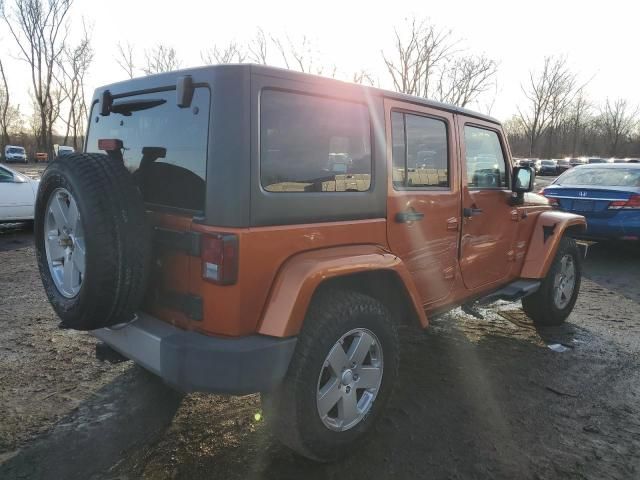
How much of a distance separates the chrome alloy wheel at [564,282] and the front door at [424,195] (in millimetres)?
1830

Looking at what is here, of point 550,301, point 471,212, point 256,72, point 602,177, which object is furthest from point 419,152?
point 602,177

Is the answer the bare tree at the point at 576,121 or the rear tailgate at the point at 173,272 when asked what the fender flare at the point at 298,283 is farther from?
the bare tree at the point at 576,121

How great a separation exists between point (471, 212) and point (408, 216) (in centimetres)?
83

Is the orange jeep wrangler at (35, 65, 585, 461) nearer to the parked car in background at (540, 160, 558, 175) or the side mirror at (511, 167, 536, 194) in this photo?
the side mirror at (511, 167, 536, 194)

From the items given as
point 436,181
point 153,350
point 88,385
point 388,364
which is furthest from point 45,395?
point 436,181

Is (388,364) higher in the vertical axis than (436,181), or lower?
lower

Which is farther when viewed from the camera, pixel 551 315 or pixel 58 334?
pixel 551 315

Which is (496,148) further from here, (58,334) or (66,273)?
(58,334)

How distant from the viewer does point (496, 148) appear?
4105 millimetres

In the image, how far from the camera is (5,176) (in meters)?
8.86

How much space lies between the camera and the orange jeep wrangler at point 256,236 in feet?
7.07

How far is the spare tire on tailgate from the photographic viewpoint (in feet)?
7.06

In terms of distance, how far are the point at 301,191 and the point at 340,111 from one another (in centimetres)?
54

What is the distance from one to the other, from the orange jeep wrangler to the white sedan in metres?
6.85
